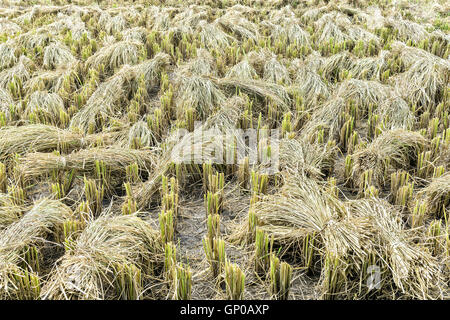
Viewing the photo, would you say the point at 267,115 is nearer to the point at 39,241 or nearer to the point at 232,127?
the point at 232,127

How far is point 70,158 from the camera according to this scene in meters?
2.72

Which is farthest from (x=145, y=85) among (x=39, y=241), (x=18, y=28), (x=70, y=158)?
(x=18, y=28)

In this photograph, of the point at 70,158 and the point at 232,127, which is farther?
the point at 232,127

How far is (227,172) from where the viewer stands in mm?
2857

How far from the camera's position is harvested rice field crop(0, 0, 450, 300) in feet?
6.26

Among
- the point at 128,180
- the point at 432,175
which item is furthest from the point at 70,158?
the point at 432,175

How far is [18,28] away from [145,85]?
335 cm

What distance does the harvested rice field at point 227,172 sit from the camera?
1.91 m

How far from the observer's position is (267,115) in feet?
12.0

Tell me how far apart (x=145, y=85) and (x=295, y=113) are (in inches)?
60.2
